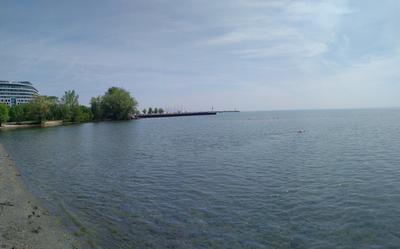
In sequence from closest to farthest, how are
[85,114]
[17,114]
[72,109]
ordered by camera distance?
[17,114]
[72,109]
[85,114]

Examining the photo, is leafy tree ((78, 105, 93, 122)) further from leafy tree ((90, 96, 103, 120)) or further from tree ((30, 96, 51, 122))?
tree ((30, 96, 51, 122))

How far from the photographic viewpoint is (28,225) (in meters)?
15.7

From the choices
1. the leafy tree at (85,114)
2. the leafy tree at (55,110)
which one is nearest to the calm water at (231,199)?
the leafy tree at (55,110)

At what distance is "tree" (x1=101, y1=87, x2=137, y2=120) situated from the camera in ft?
592

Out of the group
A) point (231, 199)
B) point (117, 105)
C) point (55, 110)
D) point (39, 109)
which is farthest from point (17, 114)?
point (231, 199)

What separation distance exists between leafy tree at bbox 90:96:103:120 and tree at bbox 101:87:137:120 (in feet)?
6.78

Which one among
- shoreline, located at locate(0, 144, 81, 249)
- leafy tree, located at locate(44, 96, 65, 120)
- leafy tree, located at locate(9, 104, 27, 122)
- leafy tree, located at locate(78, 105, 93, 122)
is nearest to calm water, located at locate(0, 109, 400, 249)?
shoreline, located at locate(0, 144, 81, 249)

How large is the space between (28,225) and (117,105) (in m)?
171

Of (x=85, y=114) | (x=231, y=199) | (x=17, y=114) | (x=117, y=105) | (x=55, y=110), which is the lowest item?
(x=231, y=199)

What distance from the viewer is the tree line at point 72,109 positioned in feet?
451

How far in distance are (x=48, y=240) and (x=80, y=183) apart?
12518 mm

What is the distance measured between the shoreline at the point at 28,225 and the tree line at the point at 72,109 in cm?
12423

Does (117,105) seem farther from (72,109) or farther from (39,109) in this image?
(39,109)

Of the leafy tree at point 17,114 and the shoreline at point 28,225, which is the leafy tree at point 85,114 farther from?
the shoreline at point 28,225
